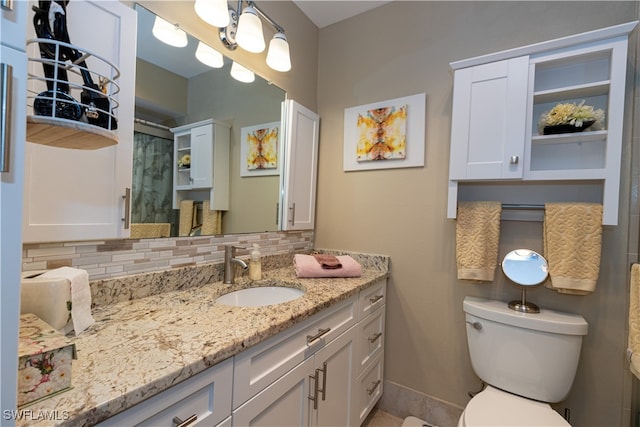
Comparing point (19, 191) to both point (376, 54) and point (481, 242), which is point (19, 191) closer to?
point (481, 242)

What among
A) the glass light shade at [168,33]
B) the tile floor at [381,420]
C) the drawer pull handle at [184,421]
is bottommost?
the tile floor at [381,420]

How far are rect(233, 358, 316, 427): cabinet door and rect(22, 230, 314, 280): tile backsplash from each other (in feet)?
2.15

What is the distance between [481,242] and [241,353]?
3.94 feet

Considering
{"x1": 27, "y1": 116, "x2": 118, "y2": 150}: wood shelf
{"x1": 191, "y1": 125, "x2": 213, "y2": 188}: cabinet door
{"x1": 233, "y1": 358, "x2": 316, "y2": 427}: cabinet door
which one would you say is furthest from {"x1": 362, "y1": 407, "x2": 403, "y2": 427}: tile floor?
{"x1": 27, "y1": 116, "x2": 118, "y2": 150}: wood shelf

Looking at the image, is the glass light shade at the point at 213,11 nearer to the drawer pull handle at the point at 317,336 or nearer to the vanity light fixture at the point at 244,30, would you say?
the vanity light fixture at the point at 244,30

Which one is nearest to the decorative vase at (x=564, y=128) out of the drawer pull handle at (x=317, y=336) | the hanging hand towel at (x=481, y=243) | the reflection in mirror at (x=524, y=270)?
the hanging hand towel at (x=481, y=243)

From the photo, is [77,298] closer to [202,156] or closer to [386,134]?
[202,156]

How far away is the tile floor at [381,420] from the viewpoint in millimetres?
1622

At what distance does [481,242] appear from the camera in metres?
1.36

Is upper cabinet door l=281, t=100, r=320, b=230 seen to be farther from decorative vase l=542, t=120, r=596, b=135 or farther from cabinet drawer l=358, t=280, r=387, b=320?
decorative vase l=542, t=120, r=596, b=135

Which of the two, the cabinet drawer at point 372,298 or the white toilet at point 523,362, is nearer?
the white toilet at point 523,362

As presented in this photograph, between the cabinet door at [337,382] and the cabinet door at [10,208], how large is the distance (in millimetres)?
898

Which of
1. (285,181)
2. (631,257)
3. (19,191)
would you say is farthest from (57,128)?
(631,257)

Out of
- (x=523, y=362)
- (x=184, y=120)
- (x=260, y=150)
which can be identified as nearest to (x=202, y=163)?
(x=184, y=120)
